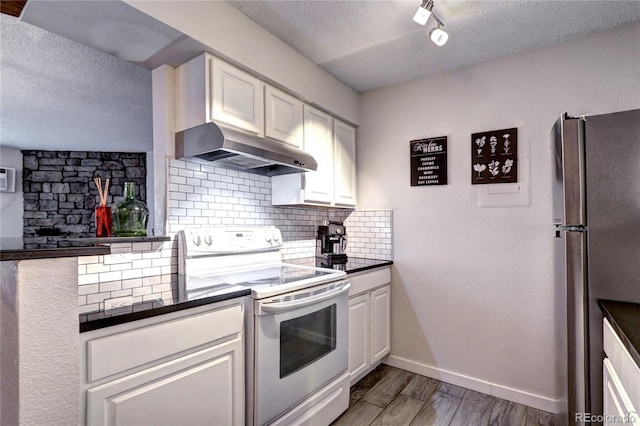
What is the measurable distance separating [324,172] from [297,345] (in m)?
1.31

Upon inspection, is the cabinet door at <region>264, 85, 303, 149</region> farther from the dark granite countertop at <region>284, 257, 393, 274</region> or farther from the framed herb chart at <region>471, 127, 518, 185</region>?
the framed herb chart at <region>471, 127, 518, 185</region>

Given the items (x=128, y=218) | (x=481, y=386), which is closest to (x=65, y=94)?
(x=128, y=218)

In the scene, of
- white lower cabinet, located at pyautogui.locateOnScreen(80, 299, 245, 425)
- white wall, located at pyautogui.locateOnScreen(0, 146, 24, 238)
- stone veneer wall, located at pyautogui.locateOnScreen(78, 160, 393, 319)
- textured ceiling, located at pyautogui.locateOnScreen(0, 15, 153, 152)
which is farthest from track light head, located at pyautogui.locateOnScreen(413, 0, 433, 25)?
white wall, located at pyautogui.locateOnScreen(0, 146, 24, 238)

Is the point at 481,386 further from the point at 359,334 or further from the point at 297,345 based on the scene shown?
the point at 297,345

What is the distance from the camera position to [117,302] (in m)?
1.25

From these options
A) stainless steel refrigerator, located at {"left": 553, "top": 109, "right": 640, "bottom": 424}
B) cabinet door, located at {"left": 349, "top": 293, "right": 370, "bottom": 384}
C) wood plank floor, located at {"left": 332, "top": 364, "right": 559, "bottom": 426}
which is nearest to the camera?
stainless steel refrigerator, located at {"left": 553, "top": 109, "right": 640, "bottom": 424}

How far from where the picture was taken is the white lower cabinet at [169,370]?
1027 mm

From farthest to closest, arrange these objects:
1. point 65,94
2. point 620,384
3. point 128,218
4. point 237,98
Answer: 1. point 65,94
2. point 237,98
3. point 128,218
4. point 620,384

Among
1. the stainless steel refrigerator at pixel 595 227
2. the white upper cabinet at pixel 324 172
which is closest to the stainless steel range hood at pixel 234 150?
the white upper cabinet at pixel 324 172

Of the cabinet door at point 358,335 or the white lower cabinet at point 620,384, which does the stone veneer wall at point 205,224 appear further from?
the white lower cabinet at point 620,384

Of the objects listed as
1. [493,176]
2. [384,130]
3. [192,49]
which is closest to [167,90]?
[192,49]

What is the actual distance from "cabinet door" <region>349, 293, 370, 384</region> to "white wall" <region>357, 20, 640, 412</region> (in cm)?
43

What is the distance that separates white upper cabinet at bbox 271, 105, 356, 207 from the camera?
2334mm

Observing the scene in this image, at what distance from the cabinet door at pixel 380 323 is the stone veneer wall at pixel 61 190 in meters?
4.56
